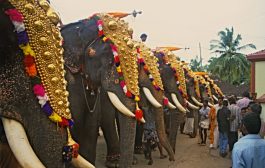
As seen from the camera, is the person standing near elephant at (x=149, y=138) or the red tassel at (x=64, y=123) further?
the person standing near elephant at (x=149, y=138)

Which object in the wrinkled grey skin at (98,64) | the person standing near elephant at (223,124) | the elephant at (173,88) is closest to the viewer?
the wrinkled grey skin at (98,64)

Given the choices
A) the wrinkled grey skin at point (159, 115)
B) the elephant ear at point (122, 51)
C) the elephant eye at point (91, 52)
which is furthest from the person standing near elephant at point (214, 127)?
the elephant eye at point (91, 52)

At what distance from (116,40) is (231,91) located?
71.3ft

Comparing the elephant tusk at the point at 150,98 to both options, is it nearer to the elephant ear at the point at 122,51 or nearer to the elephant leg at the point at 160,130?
the elephant leg at the point at 160,130

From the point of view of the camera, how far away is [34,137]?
1937mm

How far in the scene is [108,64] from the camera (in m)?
4.88

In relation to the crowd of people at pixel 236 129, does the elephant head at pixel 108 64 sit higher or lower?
higher

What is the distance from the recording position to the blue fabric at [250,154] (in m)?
3.27

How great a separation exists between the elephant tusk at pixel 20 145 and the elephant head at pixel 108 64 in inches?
107

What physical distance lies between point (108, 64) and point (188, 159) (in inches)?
199

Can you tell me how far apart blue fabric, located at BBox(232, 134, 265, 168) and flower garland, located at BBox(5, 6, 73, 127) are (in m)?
1.88

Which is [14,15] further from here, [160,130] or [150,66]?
[150,66]

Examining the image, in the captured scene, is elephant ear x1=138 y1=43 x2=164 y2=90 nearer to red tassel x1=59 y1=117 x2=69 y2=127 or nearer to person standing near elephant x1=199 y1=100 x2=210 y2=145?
person standing near elephant x1=199 y1=100 x2=210 y2=145

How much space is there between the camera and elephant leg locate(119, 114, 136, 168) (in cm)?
473
